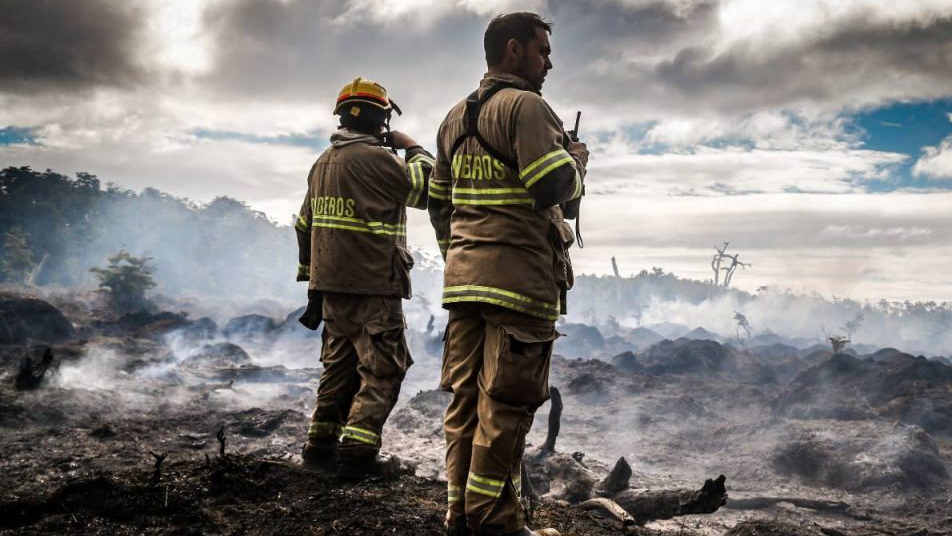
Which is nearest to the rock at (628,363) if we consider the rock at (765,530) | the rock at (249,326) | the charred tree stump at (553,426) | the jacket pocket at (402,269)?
the rock at (249,326)

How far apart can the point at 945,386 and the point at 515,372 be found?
17.8 meters

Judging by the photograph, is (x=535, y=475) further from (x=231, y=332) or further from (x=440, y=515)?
(x=231, y=332)

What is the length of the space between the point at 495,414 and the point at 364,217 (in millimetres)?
1906

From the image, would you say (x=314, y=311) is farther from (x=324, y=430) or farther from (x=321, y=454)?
(x=321, y=454)

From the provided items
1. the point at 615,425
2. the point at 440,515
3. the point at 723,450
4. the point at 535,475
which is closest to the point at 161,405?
the point at 535,475

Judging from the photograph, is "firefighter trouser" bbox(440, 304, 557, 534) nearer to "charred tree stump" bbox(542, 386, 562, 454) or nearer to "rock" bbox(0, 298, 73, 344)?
"charred tree stump" bbox(542, 386, 562, 454)

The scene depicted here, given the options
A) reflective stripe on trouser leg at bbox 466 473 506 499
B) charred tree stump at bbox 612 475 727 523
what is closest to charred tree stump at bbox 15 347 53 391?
charred tree stump at bbox 612 475 727 523

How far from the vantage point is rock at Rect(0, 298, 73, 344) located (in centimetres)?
1321

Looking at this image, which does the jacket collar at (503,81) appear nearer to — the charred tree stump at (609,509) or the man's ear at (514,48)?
the man's ear at (514,48)

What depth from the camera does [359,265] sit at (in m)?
3.63

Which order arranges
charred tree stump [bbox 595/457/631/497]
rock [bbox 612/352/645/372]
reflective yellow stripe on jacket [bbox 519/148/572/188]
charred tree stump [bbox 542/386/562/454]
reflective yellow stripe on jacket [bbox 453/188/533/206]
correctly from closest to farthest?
reflective yellow stripe on jacket [bbox 519/148/572/188], reflective yellow stripe on jacket [bbox 453/188/533/206], charred tree stump [bbox 595/457/631/497], charred tree stump [bbox 542/386/562/454], rock [bbox 612/352/645/372]

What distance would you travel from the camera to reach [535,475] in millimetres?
5875

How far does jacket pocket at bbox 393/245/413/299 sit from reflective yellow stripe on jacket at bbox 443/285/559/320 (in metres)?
1.40

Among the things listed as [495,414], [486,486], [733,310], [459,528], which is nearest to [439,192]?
[495,414]
